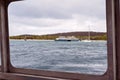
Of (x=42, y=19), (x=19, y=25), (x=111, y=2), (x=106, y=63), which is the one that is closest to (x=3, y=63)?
(x=19, y=25)

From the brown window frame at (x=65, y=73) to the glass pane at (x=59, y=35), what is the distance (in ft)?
0.23

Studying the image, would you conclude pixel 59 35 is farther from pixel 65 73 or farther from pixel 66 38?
pixel 65 73

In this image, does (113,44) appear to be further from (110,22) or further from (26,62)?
(26,62)

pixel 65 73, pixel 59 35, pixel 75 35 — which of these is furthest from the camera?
pixel 59 35

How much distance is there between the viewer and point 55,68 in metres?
2.34

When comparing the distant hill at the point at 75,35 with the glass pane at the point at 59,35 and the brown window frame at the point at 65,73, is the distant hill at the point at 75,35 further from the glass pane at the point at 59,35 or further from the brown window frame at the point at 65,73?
the brown window frame at the point at 65,73

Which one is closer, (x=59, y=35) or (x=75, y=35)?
(x=75, y=35)

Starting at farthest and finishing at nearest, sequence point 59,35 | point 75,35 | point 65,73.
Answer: point 59,35, point 75,35, point 65,73

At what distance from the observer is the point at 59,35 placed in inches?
95.5

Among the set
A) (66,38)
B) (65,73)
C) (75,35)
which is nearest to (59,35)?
(66,38)

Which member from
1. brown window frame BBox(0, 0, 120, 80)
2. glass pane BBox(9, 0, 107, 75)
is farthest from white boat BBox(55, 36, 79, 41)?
brown window frame BBox(0, 0, 120, 80)

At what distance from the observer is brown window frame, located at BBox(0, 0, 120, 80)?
1.84m

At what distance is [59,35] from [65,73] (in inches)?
18.4

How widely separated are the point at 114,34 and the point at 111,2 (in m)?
0.28
